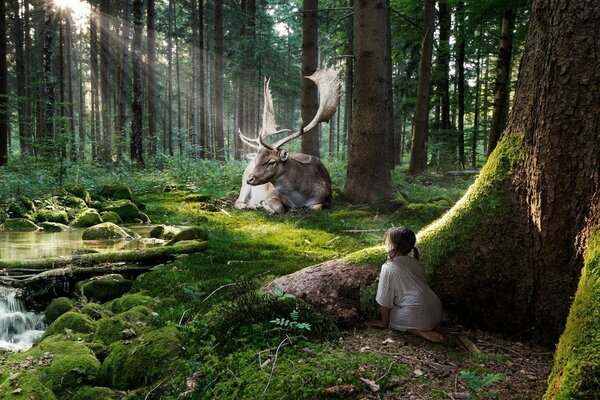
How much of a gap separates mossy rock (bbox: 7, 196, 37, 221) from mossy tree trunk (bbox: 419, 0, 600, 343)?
8.29 metres

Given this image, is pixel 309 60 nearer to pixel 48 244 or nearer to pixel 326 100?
pixel 326 100

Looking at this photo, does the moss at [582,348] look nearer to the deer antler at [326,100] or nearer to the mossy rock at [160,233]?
the mossy rock at [160,233]

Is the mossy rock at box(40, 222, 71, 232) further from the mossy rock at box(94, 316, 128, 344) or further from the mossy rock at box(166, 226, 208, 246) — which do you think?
the mossy rock at box(94, 316, 128, 344)

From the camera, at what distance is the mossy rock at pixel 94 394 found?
365 centimetres

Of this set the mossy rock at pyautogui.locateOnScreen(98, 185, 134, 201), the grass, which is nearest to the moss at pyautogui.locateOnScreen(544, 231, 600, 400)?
the grass

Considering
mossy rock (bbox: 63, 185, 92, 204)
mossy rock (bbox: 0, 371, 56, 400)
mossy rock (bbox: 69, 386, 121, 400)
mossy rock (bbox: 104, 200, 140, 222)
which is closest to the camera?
mossy rock (bbox: 0, 371, 56, 400)

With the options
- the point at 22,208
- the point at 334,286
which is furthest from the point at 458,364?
the point at 22,208

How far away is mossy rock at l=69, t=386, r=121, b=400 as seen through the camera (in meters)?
3.65

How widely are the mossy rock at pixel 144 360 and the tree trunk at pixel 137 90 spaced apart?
16557 mm

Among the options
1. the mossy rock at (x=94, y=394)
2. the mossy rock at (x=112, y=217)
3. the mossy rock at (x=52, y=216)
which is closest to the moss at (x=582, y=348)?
the mossy rock at (x=94, y=394)

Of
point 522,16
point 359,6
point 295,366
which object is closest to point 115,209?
point 359,6

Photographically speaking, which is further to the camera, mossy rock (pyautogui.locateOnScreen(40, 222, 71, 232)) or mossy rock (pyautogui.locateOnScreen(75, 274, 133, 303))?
mossy rock (pyautogui.locateOnScreen(40, 222, 71, 232))

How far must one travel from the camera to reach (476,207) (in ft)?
13.5

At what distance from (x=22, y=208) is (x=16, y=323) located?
5227mm
